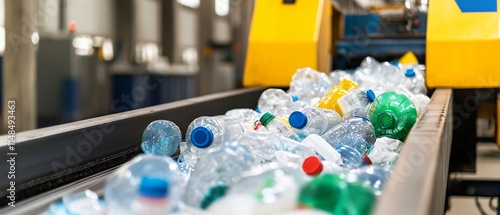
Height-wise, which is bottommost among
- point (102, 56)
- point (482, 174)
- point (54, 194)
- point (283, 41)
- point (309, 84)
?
point (482, 174)

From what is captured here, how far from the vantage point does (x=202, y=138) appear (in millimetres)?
1706

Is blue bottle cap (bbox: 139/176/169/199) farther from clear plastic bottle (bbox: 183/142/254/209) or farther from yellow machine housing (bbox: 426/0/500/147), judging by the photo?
yellow machine housing (bbox: 426/0/500/147)

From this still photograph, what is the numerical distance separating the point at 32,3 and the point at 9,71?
782mm

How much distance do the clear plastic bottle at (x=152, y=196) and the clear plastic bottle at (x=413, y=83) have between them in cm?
210

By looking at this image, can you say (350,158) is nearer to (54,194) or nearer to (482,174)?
(54,194)

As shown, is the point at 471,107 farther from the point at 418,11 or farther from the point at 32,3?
the point at 32,3

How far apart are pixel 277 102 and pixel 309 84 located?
0.31 m

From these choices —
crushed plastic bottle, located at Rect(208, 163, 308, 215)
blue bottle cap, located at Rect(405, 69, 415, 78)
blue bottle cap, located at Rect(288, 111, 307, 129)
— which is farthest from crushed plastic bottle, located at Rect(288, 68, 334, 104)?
crushed plastic bottle, located at Rect(208, 163, 308, 215)

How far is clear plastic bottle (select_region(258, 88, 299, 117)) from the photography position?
2.45 meters

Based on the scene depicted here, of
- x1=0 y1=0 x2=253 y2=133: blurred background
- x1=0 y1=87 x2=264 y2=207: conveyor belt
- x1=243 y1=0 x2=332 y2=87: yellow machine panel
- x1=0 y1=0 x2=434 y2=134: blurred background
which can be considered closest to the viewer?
x1=0 y1=87 x2=264 y2=207: conveyor belt

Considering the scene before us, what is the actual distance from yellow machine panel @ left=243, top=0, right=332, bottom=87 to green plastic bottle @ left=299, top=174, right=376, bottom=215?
230cm

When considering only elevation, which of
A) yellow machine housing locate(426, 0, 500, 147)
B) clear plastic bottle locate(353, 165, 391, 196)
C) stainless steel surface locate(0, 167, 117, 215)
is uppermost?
yellow machine housing locate(426, 0, 500, 147)

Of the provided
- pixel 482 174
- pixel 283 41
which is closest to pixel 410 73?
pixel 283 41

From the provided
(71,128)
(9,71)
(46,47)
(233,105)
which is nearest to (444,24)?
(233,105)
